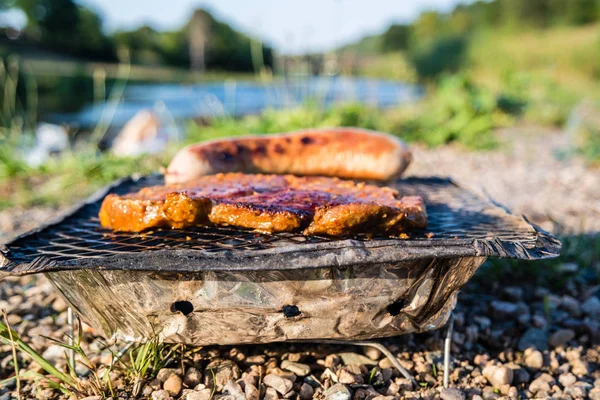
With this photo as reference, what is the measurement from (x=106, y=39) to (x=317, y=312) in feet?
225

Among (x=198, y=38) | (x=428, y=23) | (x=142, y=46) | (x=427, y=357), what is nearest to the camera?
(x=427, y=357)

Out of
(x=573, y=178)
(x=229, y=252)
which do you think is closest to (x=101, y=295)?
(x=229, y=252)

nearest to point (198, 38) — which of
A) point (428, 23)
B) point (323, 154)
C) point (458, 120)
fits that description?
point (428, 23)

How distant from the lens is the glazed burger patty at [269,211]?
188 centimetres

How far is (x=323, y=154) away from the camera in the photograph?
3035mm

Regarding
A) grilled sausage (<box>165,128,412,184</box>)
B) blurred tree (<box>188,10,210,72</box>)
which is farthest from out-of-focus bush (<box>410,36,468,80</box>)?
blurred tree (<box>188,10,210,72</box>)

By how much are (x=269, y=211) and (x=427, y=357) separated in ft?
3.66

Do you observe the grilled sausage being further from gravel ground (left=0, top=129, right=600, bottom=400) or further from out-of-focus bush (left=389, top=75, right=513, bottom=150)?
out-of-focus bush (left=389, top=75, right=513, bottom=150)

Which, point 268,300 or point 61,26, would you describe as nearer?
point 268,300

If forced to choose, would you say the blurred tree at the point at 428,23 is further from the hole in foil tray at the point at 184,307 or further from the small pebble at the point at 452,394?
the hole in foil tray at the point at 184,307

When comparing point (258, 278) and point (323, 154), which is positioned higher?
point (323, 154)

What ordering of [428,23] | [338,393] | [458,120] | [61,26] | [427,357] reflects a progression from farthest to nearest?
1. [61,26]
2. [428,23]
3. [458,120]
4. [427,357]
5. [338,393]

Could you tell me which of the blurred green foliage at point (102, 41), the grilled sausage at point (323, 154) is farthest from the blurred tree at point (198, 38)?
the grilled sausage at point (323, 154)

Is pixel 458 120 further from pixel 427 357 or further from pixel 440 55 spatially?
pixel 440 55
